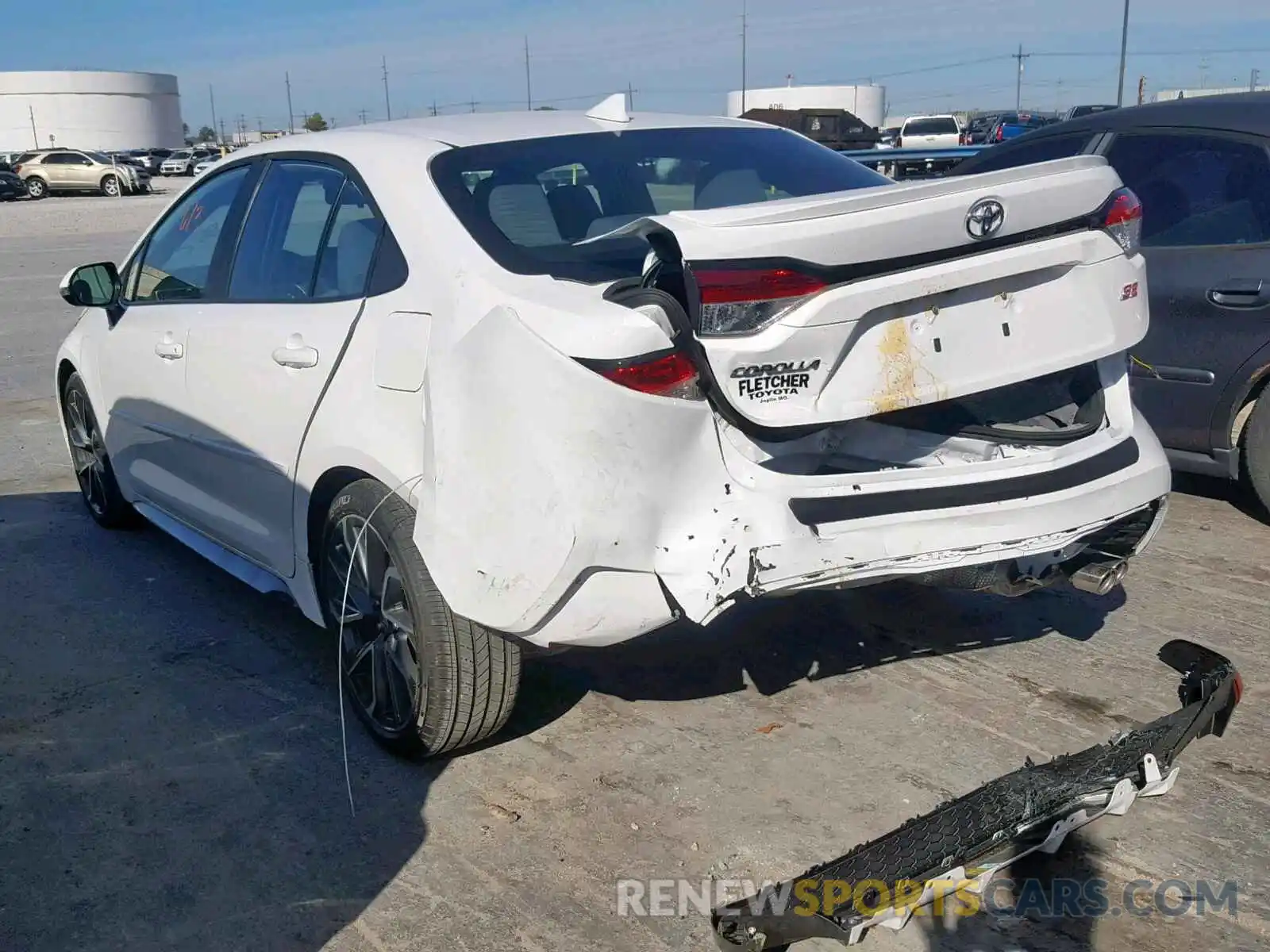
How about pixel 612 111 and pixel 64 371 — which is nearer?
pixel 612 111

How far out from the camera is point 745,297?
2.69 m

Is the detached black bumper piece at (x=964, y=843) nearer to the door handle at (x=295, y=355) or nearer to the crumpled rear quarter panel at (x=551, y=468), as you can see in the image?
the crumpled rear quarter panel at (x=551, y=468)

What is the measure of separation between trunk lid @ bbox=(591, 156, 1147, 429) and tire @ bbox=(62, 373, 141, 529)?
3.29 meters

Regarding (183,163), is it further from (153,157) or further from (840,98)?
(840,98)

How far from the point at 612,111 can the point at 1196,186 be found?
8.94 ft

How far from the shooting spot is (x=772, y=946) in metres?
2.35

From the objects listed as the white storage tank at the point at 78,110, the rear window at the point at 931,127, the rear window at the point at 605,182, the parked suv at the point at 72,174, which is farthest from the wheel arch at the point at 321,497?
the white storage tank at the point at 78,110

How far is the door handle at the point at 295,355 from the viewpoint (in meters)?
3.52

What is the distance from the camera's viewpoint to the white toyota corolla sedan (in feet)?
8.92

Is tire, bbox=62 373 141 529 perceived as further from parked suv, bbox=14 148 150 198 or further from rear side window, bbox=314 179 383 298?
parked suv, bbox=14 148 150 198

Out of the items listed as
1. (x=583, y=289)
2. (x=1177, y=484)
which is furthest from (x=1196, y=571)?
(x=583, y=289)

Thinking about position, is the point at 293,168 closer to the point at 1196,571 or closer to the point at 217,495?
the point at 217,495

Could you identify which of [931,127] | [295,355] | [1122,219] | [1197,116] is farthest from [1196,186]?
[931,127]

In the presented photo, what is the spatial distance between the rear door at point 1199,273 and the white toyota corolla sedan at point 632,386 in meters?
1.84
